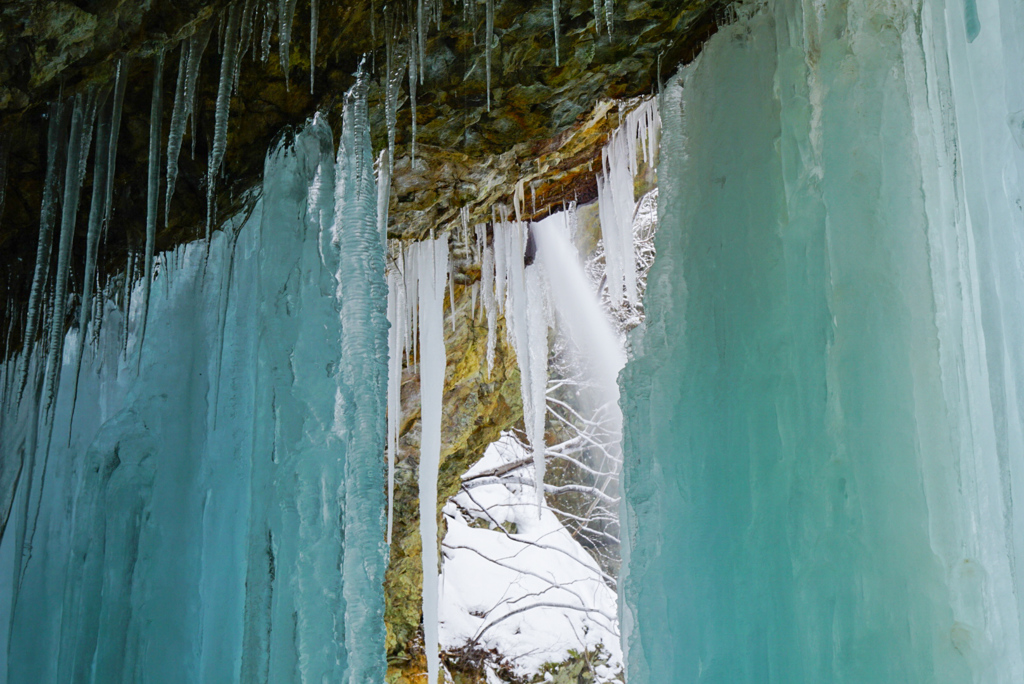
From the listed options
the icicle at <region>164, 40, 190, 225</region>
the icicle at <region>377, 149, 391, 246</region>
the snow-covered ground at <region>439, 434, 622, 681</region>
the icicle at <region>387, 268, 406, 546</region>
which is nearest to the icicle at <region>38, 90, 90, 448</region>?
the icicle at <region>164, 40, 190, 225</region>

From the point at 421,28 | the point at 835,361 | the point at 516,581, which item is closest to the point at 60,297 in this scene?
the point at 421,28

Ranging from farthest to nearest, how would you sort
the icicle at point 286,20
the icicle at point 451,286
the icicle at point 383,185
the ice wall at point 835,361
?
1. the icicle at point 451,286
2. the icicle at point 383,185
3. the icicle at point 286,20
4. the ice wall at point 835,361

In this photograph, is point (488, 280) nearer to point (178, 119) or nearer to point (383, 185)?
point (383, 185)

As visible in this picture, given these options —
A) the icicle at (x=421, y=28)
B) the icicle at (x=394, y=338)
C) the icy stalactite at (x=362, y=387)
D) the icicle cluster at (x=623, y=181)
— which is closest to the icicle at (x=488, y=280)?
the icicle at (x=394, y=338)

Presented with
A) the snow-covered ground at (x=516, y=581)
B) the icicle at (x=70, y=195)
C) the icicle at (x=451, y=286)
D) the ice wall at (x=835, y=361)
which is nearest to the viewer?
the ice wall at (x=835, y=361)

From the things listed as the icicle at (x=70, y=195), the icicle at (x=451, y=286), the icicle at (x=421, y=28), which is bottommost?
the icicle at (x=70, y=195)

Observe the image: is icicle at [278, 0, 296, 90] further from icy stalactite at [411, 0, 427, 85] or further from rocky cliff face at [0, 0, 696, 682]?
icy stalactite at [411, 0, 427, 85]

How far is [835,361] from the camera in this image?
5.49ft

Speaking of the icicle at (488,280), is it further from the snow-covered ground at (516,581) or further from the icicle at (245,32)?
the snow-covered ground at (516,581)

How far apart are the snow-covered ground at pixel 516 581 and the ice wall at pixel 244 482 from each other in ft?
12.5

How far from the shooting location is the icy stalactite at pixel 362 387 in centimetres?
197

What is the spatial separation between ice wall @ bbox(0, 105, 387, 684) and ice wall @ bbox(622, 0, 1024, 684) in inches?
28.6

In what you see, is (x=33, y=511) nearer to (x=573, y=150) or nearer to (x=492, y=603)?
(x=573, y=150)

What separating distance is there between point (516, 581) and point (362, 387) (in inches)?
180
